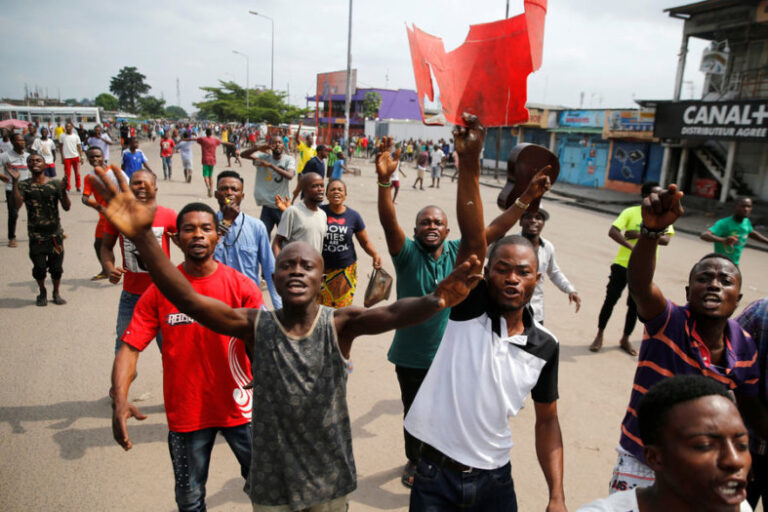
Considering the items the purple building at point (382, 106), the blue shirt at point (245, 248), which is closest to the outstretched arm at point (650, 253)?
the blue shirt at point (245, 248)

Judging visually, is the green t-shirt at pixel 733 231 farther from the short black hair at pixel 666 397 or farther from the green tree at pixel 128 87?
the green tree at pixel 128 87

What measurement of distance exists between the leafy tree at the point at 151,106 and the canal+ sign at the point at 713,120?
105629 mm

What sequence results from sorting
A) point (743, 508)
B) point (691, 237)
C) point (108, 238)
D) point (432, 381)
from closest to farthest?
point (743, 508), point (432, 381), point (108, 238), point (691, 237)

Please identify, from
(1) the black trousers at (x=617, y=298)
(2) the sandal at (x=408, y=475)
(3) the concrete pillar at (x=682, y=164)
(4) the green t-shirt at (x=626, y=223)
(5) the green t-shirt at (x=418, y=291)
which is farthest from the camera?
(3) the concrete pillar at (x=682, y=164)

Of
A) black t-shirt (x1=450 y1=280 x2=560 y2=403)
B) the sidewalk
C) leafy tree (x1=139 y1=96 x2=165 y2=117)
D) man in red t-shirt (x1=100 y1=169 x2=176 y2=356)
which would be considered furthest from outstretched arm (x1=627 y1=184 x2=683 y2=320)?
leafy tree (x1=139 y1=96 x2=165 y2=117)

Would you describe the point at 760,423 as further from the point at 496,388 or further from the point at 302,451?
the point at 302,451

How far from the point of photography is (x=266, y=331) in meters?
2.10

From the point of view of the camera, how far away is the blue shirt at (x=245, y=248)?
4.07 meters

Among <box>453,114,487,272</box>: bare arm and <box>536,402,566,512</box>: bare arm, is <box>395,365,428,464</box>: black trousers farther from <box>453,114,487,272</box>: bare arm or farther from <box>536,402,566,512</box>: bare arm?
<box>453,114,487,272</box>: bare arm

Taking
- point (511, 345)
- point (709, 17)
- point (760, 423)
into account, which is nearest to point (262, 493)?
point (511, 345)

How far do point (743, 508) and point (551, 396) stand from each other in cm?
78

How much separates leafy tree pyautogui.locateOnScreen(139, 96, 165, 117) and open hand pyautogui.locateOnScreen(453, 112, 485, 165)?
116 metres

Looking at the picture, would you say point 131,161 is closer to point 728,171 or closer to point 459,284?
Result: point 459,284

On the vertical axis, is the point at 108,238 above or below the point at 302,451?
above
